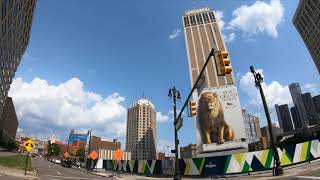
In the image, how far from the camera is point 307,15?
113250 mm

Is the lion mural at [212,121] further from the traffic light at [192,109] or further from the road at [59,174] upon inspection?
the traffic light at [192,109]

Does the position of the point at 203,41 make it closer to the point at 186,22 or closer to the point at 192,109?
the point at 186,22

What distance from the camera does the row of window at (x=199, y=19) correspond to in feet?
592

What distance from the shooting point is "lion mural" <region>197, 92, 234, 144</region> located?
138 m

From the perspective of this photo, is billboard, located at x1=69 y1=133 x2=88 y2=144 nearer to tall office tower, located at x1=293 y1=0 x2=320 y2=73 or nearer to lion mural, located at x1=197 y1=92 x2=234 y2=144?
lion mural, located at x1=197 y1=92 x2=234 y2=144

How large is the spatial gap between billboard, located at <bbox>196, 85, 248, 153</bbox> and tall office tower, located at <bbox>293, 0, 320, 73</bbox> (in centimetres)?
3951

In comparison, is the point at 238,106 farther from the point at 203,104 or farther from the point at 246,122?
the point at 246,122

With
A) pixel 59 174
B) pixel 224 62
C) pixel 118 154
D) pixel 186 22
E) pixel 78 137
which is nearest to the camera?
pixel 224 62

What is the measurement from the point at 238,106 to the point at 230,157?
112 metres

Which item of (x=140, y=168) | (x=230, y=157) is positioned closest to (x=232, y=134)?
(x=140, y=168)

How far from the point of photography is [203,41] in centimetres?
17212

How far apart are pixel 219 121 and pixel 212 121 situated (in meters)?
3.39

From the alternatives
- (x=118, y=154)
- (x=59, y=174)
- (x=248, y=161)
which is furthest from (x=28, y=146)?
(x=248, y=161)

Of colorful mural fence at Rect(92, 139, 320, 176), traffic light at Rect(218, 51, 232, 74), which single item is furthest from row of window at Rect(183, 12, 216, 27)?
traffic light at Rect(218, 51, 232, 74)
